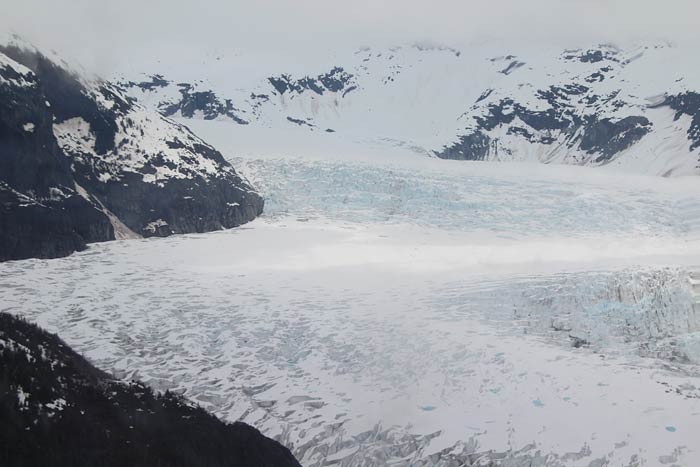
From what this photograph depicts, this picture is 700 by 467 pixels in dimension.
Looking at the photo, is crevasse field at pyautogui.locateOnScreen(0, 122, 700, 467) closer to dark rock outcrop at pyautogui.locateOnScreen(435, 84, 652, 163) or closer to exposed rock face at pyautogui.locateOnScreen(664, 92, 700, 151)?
exposed rock face at pyautogui.locateOnScreen(664, 92, 700, 151)

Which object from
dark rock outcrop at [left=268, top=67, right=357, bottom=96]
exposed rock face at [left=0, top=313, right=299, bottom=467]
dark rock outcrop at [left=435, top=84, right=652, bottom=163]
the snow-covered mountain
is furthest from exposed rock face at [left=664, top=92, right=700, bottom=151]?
exposed rock face at [left=0, top=313, right=299, bottom=467]

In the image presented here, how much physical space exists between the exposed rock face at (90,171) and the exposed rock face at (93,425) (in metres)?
20.1

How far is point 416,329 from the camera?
2281 centimetres

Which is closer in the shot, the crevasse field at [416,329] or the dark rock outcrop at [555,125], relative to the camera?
the crevasse field at [416,329]

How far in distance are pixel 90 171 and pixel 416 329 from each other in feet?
77.5

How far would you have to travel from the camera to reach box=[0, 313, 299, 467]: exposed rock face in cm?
960

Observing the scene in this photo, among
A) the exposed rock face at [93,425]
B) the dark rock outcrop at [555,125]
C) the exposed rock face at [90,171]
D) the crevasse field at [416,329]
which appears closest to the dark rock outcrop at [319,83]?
the dark rock outcrop at [555,125]

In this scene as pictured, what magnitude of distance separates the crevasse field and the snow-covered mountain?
281 feet

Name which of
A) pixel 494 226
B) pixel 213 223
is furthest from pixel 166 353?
pixel 494 226

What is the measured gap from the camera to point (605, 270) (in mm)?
28641

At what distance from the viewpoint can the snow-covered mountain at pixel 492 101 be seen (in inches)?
5221

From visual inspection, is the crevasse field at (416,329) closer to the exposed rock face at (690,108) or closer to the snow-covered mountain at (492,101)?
the exposed rock face at (690,108)

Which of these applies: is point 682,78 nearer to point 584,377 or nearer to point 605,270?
point 605,270

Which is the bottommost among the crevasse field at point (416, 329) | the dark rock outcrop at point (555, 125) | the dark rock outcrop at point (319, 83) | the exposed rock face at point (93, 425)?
the crevasse field at point (416, 329)
